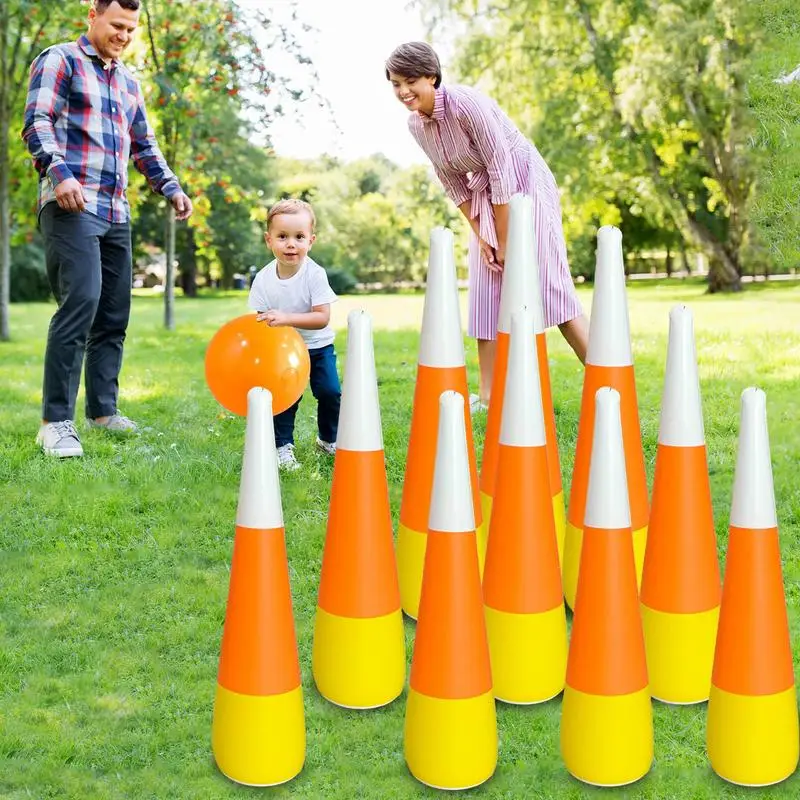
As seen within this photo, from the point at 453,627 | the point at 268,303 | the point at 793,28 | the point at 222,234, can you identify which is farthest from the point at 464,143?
the point at 222,234

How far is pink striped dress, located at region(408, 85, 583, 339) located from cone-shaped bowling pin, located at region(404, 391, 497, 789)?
2.77 m

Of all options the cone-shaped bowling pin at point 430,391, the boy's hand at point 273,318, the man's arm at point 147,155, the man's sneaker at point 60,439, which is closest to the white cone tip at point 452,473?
the cone-shaped bowling pin at point 430,391

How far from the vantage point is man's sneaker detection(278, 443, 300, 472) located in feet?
14.5

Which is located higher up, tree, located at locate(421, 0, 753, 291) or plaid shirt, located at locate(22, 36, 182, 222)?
tree, located at locate(421, 0, 753, 291)

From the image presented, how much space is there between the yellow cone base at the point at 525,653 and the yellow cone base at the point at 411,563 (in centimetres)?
47

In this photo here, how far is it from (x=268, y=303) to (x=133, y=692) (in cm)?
224

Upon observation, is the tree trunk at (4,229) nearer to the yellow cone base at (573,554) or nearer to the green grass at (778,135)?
the green grass at (778,135)

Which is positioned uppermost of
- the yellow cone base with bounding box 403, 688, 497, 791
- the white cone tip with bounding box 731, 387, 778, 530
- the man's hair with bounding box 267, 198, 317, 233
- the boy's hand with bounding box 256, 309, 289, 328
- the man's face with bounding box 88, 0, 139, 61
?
the man's face with bounding box 88, 0, 139, 61

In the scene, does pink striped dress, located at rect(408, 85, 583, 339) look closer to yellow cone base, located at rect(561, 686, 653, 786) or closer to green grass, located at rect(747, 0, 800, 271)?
green grass, located at rect(747, 0, 800, 271)

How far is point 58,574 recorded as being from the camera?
3393 millimetres

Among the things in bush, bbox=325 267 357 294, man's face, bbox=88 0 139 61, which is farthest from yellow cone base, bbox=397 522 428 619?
bush, bbox=325 267 357 294

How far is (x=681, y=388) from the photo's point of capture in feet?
8.21

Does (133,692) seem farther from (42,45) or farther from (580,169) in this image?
(580,169)

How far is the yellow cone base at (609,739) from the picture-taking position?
2.19m
